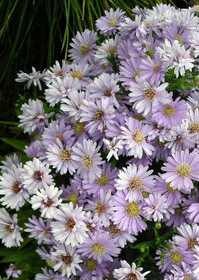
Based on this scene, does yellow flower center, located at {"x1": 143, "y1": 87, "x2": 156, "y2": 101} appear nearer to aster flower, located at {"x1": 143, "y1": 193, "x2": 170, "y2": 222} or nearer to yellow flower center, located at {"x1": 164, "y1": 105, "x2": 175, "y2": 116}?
yellow flower center, located at {"x1": 164, "y1": 105, "x2": 175, "y2": 116}

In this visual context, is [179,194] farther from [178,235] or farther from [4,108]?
[4,108]

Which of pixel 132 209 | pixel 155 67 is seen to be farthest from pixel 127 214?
pixel 155 67

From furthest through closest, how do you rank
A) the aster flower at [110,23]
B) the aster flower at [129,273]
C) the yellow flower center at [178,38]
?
the aster flower at [110,23] < the yellow flower center at [178,38] < the aster flower at [129,273]

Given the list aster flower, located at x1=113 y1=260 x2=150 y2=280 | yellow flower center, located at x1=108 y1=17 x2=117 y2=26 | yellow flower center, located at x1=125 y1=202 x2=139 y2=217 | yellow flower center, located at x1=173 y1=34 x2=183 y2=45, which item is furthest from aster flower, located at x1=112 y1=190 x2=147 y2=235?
yellow flower center, located at x1=108 y1=17 x2=117 y2=26

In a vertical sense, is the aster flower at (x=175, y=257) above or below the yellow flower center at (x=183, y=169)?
below

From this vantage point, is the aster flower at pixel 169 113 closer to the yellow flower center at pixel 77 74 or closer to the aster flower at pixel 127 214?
the aster flower at pixel 127 214

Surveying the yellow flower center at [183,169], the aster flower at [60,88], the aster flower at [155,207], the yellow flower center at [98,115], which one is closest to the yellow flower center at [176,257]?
the aster flower at [155,207]

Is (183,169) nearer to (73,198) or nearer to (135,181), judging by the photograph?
(135,181)
